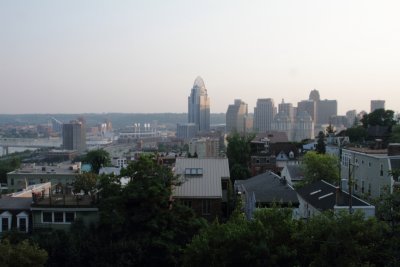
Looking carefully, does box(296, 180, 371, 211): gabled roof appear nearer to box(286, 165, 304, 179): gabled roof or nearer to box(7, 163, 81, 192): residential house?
box(286, 165, 304, 179): gabled roof

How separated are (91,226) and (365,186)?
838 inches

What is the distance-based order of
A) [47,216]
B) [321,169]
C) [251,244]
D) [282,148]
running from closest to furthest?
1. [251,244]
2. [47,216]
3. [321,169]
4. [282,148]

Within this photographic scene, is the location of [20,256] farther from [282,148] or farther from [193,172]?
[282,148]

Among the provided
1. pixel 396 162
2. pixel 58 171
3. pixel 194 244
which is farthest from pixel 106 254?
pixel 58 171

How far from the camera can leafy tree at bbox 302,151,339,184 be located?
147 ft

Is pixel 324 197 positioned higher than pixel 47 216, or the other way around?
pixel 324 197

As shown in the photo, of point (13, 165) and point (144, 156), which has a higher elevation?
point (144, 156)

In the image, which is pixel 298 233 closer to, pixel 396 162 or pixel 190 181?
pixel 190 181

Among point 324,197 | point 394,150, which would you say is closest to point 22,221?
point 324,197

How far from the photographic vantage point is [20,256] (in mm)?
22828

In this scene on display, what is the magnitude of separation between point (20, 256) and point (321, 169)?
28.7m

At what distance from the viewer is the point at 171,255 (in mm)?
25516

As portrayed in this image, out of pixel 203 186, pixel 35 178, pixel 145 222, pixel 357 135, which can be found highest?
pixel 357 135

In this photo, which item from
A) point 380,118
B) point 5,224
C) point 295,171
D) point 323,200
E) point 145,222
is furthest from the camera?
point 380,118
